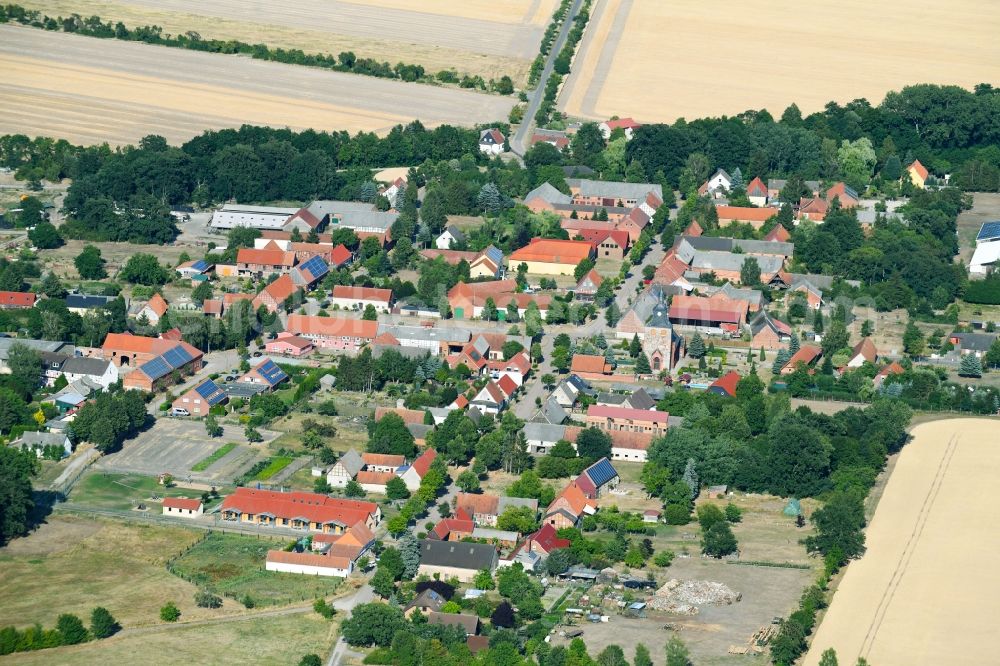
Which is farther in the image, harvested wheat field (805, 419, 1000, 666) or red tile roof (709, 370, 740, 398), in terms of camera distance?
red tile roof (709, 370, 740, 398)

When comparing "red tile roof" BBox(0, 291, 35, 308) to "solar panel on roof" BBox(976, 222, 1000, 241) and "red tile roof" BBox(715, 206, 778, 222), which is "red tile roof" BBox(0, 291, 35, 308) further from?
"solar panel on roof" BBox(976, 222, 1000, 241)

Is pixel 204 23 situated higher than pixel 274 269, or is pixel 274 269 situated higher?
pixel 204 23

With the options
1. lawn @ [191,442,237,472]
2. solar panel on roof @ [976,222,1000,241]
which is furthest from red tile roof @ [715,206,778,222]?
lawn @ [191,442,237,472]

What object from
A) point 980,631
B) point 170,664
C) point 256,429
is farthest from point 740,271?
point 170,664

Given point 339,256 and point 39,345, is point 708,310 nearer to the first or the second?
point 339,256

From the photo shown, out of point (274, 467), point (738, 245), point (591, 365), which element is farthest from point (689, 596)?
point (738, 245)

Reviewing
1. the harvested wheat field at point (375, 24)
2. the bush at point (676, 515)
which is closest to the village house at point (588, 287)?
the bush at point (676, 515)

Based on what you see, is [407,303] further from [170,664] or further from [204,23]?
[204,23]

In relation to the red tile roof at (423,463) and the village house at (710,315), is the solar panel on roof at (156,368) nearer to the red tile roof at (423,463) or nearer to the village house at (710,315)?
the red tile roof at (423,463)
